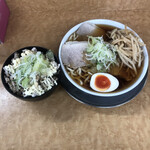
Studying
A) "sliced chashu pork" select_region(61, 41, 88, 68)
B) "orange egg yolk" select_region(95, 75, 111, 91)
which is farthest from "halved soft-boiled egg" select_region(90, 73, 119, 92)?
"sliced chashu pork" select_region(61, 41, 88, 68)

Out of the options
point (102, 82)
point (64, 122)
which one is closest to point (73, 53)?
point (102, 82)

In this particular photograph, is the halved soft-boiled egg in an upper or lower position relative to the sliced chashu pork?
Answer: lower

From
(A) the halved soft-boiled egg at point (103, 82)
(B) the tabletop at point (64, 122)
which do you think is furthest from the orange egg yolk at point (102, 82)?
(B) the tabletop at point (64, 122)

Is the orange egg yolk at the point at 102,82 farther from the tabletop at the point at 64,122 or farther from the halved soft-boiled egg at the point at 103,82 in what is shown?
the tabletop at the point at 64,122

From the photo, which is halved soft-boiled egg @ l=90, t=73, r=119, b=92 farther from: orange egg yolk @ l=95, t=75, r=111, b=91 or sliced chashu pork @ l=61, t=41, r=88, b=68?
sliced chashu pork @ l=61, t=41, r=88, b=68

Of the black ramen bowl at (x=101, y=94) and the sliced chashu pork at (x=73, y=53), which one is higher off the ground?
the sliced chashu pork at (x=73, y=53)

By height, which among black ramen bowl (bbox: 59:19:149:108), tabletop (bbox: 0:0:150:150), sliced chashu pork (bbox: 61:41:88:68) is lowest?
tabletop (bbox: 0:0:150:150)

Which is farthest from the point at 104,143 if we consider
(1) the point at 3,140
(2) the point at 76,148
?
(1) the point at 3,140

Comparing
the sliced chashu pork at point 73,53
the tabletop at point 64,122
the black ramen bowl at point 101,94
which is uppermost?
the sliced chashu pork at point 73,53
